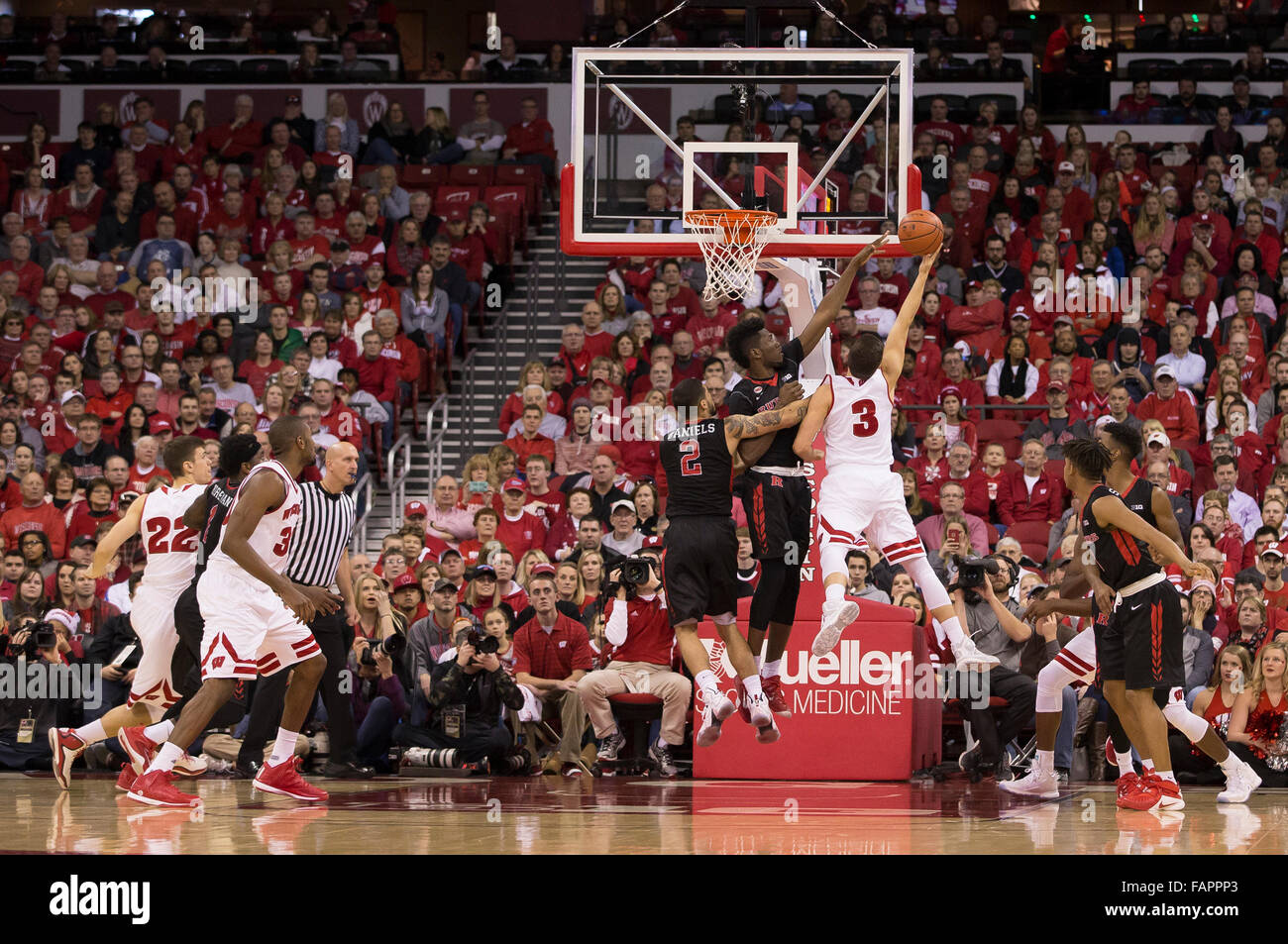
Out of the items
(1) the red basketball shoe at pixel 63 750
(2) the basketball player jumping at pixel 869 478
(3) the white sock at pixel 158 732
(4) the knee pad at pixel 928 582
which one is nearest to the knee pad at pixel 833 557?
(2) the basketball player jumping at pixel 869 478

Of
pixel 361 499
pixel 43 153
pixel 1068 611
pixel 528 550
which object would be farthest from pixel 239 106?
pixel 1068 611

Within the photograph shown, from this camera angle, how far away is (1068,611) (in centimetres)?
1020

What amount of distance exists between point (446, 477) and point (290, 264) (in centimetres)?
543

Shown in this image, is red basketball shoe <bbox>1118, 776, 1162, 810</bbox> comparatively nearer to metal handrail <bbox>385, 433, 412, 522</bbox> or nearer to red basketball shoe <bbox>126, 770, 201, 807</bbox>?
red basketball shoe <bbox>126, 770, 201, 807</bbox>

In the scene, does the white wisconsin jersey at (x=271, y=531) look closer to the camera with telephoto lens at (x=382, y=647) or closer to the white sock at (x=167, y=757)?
the white sock at (x=167, y=757)

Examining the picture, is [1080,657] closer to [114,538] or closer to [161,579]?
[161,579]

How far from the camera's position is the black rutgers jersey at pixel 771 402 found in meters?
10.1

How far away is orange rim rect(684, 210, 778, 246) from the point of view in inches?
436

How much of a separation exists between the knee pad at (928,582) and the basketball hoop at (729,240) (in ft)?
7.11

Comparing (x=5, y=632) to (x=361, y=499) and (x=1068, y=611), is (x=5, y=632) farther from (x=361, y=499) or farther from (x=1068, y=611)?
(x=1068, y=611)

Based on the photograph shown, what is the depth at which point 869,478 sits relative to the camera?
1045cm

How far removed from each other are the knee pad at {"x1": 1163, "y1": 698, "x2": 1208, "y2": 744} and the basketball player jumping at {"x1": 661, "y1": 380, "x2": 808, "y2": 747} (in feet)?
8.34

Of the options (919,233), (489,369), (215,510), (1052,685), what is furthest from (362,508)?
(1052,685)

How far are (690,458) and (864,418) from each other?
1266 mm
